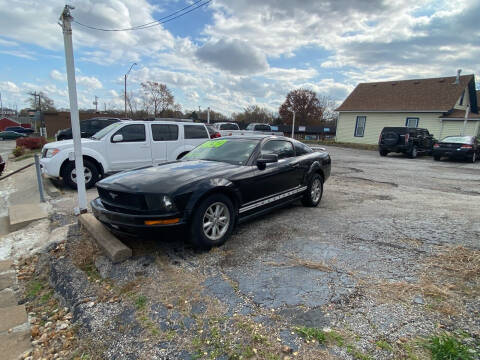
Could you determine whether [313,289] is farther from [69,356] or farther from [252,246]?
[69,356]

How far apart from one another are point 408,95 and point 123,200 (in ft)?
94.6

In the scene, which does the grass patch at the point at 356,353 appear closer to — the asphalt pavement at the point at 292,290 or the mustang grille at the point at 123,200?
the asphalt pavement at the point at 292,290

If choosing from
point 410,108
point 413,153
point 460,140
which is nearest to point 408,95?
point 410,108

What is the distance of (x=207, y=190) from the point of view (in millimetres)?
3529

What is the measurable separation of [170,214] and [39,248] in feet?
8.29

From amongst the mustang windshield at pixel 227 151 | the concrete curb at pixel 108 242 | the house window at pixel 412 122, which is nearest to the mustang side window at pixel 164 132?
the mustang windshield at pixel 227 151

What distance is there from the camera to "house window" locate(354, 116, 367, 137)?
27.9 meters

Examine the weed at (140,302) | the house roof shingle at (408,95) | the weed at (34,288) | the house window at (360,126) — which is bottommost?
the weed at (34,288)

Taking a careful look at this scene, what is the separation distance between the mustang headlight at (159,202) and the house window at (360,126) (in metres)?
28.2

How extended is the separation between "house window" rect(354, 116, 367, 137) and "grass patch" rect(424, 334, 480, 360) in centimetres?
2837

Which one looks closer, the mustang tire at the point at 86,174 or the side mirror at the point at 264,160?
the side mirror at the point at 264,160

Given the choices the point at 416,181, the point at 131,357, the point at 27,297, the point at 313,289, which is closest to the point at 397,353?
the point at 313,289

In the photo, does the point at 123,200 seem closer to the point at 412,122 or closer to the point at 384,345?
the point at 384,345

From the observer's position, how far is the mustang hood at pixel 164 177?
3.39 metres
